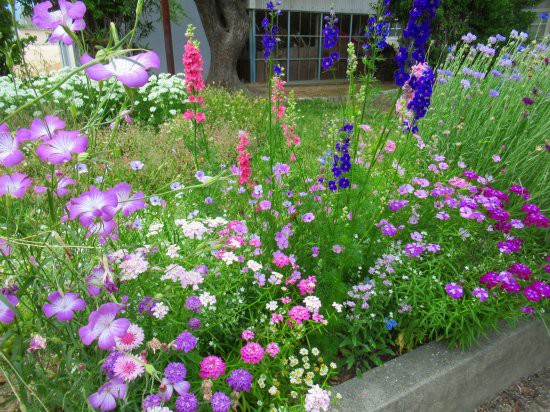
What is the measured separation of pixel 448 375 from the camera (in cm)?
183

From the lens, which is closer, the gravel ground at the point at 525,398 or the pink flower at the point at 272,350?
the pink flower at the point at 272,350

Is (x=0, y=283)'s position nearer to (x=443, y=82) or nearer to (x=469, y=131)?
(x=469, y=131)

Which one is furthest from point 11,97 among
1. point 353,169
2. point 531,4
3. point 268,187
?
point 531,4

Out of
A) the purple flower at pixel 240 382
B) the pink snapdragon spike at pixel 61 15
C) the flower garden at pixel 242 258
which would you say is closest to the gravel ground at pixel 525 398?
the flower garden at pixel 242 258

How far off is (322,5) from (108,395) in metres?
→ 12.6

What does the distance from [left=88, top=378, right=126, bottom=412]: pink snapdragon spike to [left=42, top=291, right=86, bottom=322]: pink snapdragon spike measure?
21 cm

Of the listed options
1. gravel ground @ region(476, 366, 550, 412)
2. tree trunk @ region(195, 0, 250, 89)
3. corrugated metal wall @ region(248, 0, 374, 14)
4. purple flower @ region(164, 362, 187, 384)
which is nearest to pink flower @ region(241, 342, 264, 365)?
purple flower @ region(164, 362, 187, 384)

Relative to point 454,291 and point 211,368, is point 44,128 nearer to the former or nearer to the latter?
point 211,368

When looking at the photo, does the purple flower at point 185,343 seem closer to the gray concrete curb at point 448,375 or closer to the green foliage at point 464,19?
the gray concrete curb at point 448,375

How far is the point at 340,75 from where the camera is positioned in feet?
44.2

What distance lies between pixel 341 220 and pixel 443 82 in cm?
242

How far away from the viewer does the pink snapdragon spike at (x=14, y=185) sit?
100cm

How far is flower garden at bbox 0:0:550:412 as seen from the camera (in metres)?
Answer: 1.02

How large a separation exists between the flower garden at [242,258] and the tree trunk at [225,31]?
22.7ft
